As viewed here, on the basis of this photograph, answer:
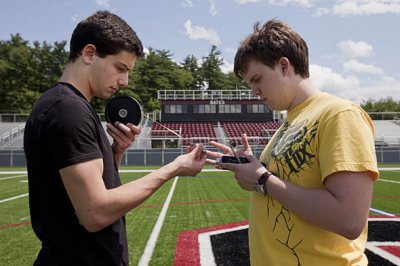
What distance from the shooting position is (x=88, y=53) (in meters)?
1.88

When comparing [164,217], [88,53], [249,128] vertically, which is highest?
[249,128]

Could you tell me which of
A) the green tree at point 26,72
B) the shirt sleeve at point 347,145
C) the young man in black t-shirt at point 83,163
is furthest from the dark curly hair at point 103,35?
the green tree at point 26,72

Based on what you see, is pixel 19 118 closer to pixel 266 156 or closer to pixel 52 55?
pixel 52 55

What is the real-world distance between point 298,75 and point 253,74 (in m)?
0.24

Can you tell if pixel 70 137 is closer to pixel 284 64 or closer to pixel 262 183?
A: pixel 262 183

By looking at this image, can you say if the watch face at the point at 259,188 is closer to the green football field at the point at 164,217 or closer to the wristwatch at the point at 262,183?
the wristwatch at the point at 262,183

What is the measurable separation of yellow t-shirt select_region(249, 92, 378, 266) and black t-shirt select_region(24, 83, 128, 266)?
0.80 meters

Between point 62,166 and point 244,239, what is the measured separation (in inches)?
203

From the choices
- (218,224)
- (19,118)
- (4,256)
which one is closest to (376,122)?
(19,118)

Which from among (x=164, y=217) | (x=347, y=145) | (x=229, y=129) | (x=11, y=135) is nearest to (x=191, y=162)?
(x=347, y=145)

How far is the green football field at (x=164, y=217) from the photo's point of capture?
595 centimetres

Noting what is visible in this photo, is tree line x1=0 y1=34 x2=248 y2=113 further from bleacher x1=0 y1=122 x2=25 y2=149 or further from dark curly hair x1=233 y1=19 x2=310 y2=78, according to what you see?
dark curly hair x1=233 y1=19 x2=310 y2=78

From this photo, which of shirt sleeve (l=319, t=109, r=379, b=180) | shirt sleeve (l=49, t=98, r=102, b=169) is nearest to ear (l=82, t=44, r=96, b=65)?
shirt sleeve (l=49, t=98, r=102, b=169)

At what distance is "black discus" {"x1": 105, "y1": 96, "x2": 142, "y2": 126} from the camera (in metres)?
2.25
